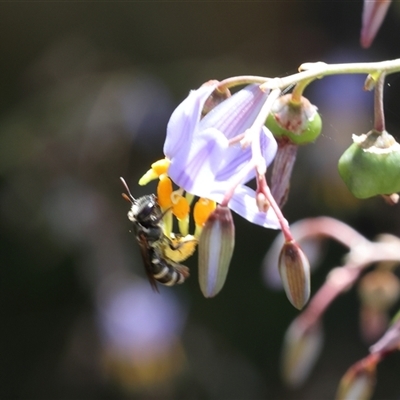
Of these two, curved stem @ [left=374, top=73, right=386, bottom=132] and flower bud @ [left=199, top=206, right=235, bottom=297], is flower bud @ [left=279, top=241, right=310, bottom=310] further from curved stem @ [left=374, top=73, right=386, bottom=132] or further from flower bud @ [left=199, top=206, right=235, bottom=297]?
curved stem @ [left=374, top=73, right=386, bottom=132]

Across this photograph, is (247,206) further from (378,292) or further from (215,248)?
(378,292)

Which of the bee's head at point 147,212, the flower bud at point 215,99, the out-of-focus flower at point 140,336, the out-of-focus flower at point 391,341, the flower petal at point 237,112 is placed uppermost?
the flower bud at point 215,99

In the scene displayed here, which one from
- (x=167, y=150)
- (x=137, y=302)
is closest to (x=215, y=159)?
(x=167, y=150)

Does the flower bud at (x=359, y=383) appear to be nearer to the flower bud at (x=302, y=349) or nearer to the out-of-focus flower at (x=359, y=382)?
the out-of-focus flower at (x=359, y=382)

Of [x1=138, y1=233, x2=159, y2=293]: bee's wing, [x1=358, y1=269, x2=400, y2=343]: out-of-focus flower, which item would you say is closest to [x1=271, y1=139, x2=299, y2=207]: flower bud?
[x1=138, y1=233, x2=159, y2=293]: bee's wing

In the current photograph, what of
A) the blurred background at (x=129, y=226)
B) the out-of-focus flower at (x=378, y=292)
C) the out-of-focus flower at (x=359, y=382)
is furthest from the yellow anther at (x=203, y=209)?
the blurred background at (x=129, y=226)

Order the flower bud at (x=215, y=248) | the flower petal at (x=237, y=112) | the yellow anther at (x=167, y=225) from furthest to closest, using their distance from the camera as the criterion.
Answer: the yellow anther at (x=167, y=225), the flower petal at (x=237, y=112), the flower bud at (x=215, y=248)

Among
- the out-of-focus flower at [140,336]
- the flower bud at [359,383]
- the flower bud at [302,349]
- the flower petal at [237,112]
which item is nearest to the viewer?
the flower petal at [237,112]
